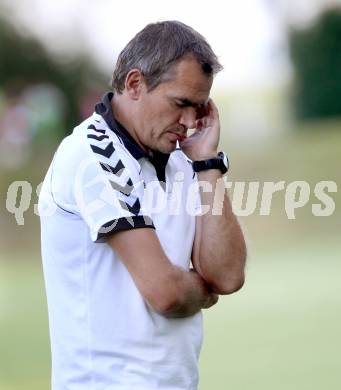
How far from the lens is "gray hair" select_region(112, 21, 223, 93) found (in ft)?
8.23

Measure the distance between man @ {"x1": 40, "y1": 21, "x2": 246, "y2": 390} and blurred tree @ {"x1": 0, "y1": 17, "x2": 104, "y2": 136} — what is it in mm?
13080

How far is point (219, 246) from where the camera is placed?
8.30 feet

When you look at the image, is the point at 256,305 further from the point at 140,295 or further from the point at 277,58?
the point at 277,58

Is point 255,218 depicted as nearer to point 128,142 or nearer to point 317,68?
point 317,68

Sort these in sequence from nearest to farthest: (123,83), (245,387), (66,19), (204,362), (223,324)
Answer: (123,83) → (245,387) → (204,362) → (223,324) → (66,19)

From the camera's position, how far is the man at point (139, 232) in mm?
2367

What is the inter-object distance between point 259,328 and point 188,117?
4.97 metres

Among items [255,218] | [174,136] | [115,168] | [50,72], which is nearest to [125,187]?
[115,168]

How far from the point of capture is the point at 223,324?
7.52 metres

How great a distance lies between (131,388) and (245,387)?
3.27m

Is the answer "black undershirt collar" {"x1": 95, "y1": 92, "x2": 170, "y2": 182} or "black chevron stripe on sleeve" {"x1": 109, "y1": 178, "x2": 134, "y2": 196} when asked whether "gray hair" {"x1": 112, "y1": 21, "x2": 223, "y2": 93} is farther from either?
"black chevron stripe on sleeve" {"x1": 109, "y1": 178, "x2": 134, "y2": 196}


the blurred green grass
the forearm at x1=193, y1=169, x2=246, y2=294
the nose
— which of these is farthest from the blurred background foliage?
the nose

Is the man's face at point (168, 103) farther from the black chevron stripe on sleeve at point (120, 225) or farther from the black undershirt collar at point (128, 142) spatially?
the black chevron stripe on sleeve at point (120, 225)

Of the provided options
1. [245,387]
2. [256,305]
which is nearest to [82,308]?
[245,387]
